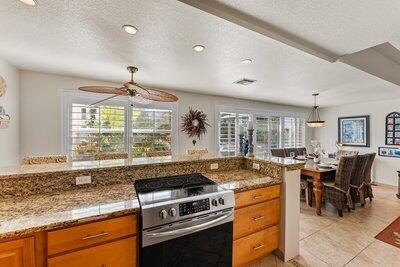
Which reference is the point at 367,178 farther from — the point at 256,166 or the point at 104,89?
the point at 104,89

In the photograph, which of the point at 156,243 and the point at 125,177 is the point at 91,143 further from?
the point at 156,243

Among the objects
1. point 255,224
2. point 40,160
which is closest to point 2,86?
point 40,160

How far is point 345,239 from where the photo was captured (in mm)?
2518

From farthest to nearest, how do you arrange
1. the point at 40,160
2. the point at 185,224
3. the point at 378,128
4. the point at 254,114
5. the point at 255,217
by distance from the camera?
the point at 254,114
the point at 378,128
the point at 40,160
the point at 255,217
the point at 185,224

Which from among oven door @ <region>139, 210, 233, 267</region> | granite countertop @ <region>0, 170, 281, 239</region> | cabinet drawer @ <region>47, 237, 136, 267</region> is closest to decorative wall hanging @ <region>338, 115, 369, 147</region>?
granite countertop @ <region>0, 170, 281, 239</region>

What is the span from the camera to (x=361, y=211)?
3.41 m

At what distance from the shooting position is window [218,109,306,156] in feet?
17.3

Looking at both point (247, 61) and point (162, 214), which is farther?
point (247, 61)

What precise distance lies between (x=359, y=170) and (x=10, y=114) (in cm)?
578

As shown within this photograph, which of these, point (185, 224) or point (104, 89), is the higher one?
point (104, 89)

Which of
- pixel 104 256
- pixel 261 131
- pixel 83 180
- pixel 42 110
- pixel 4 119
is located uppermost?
pixel 42 110

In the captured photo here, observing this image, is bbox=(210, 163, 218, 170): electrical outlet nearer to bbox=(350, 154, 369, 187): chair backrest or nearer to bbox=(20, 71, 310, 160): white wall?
bbox=(350, 154, 369, 187): chair backrest

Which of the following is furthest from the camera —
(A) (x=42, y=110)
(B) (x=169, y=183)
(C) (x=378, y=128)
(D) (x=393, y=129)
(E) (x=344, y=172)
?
(C) (x=378, y=128)

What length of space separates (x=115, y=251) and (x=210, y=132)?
13.0 feet
